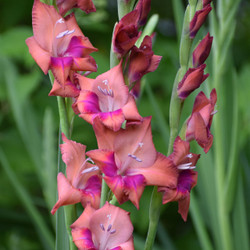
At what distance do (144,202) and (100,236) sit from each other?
0.69 metres

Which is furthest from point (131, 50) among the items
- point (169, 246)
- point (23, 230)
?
point (23, 230)

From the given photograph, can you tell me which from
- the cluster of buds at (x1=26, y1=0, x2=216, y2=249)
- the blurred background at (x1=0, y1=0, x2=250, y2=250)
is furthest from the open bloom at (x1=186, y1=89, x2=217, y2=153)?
the blurred background at (x1=0, y1=0, x2=250, y2=250)

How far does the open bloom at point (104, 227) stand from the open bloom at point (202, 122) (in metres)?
0.10

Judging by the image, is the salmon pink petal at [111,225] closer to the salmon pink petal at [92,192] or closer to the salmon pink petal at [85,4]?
the salmon pink petal at [92,192]

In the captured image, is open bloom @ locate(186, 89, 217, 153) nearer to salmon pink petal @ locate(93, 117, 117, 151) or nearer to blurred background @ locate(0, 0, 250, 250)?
salmon pink petal @ locate(93, 117, 117, 151)

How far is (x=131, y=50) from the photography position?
1.32 ft

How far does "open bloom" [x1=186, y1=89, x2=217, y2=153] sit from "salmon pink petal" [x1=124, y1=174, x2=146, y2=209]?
0.24 ft

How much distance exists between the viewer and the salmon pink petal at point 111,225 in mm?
380

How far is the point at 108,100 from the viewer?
416mm

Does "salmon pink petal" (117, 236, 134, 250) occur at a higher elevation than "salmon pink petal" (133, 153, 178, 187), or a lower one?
lower

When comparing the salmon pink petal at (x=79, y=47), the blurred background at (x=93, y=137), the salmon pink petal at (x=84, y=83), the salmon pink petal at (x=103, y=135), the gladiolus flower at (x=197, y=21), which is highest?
the gladiolus flower at (x=197, y=21)

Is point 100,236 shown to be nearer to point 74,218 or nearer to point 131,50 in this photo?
point 74,218

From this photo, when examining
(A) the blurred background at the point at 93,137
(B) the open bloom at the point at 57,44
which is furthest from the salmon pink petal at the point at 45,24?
(A) the blurred background at the point at 93,137

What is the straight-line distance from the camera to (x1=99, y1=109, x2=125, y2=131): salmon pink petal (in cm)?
36
